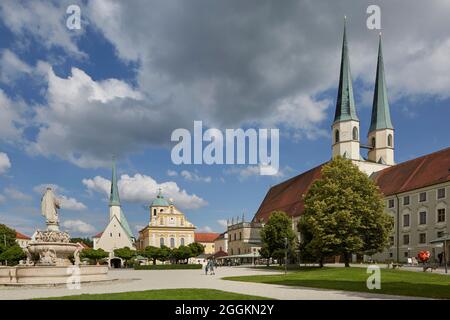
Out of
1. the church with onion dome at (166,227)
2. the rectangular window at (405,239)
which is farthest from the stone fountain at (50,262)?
the church with onion dome at (166,227)

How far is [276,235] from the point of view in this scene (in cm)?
5569

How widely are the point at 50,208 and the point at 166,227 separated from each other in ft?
248

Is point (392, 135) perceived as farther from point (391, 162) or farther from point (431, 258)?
point (431, 258)

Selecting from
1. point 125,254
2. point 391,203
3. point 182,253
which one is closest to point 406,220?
point 391,203

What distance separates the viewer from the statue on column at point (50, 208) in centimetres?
2552

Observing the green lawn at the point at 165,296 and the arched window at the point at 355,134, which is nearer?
the green lawn at the point at 165,296

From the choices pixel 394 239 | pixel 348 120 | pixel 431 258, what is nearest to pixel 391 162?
pixel 348 120

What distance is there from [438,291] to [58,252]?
747 inches

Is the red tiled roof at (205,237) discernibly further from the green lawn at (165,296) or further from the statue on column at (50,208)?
the green lawn at (165,296)

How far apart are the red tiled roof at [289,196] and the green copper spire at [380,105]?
1339cm

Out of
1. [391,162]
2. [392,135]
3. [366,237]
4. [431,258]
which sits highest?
[392,135]
